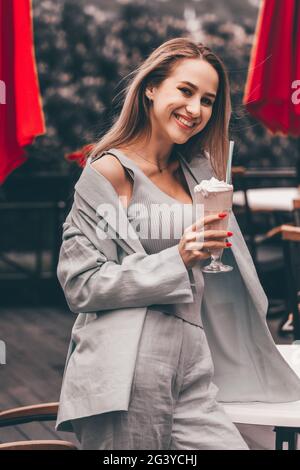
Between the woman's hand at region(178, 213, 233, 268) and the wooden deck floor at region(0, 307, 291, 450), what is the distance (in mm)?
2213

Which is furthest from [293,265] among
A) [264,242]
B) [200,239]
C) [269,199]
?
[264,242]

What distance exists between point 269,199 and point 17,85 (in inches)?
128

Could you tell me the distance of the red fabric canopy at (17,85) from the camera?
107 inches

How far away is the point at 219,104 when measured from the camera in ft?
6.06

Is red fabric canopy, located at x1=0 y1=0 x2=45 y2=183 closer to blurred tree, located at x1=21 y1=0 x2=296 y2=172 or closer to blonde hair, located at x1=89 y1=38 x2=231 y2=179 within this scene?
blonde hair, located at x1=89 y1=38 x2=231 y2=179

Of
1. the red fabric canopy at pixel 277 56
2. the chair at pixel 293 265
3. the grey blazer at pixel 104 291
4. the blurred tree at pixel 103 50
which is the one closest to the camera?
the grey blazer at pixel 104 291

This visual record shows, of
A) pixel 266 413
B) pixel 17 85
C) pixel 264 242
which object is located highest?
pixel 17 85

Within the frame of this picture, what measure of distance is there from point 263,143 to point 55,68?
213 cm

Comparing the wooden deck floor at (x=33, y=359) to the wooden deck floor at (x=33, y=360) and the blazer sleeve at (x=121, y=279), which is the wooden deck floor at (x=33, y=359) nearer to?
the wooden deck floor at (x=33, y=360)

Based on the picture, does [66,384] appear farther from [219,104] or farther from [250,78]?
[250,78]

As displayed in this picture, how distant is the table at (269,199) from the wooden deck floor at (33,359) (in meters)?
0.80

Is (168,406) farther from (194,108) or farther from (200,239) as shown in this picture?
(194,108)

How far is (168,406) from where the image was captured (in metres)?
1.62

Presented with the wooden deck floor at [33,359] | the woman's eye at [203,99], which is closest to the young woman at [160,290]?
the woman's eye at [203,99]
